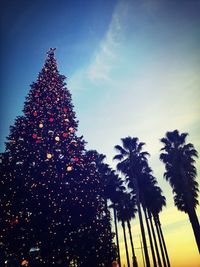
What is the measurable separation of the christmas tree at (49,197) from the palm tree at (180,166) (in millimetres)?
11839

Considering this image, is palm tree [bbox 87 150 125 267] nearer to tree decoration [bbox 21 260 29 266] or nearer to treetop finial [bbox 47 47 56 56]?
treetop finial [bbox 47 47 56 56]

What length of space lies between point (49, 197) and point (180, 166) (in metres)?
15.3

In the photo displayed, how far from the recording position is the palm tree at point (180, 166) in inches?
881

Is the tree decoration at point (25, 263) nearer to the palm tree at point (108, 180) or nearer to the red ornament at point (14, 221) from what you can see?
the red ornament at point (14, 221)

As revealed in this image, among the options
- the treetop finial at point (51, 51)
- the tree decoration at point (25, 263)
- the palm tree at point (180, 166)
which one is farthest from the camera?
the palm tree at point (180, 166)

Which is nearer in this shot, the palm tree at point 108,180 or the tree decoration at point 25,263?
the tree decoration at point 25,263

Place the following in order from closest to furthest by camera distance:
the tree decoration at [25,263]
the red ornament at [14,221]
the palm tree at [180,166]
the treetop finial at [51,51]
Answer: the tree decoration at [25,263]
the red ornament at [14,221]
the treetop finial at [51,51]
the palm tree at [180,166]

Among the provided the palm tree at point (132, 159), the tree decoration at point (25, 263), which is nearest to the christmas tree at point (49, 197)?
the tree decoration at point (25, 263)

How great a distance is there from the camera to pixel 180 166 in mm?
22188

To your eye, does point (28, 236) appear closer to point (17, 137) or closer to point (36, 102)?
point (17, 137)

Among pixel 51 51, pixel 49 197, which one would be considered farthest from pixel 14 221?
pixel 51 51

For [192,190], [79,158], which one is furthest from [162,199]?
[79,158]

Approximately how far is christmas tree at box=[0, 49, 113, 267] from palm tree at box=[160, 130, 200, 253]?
38.8 feet

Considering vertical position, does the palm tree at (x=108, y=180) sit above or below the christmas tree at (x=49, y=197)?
above
